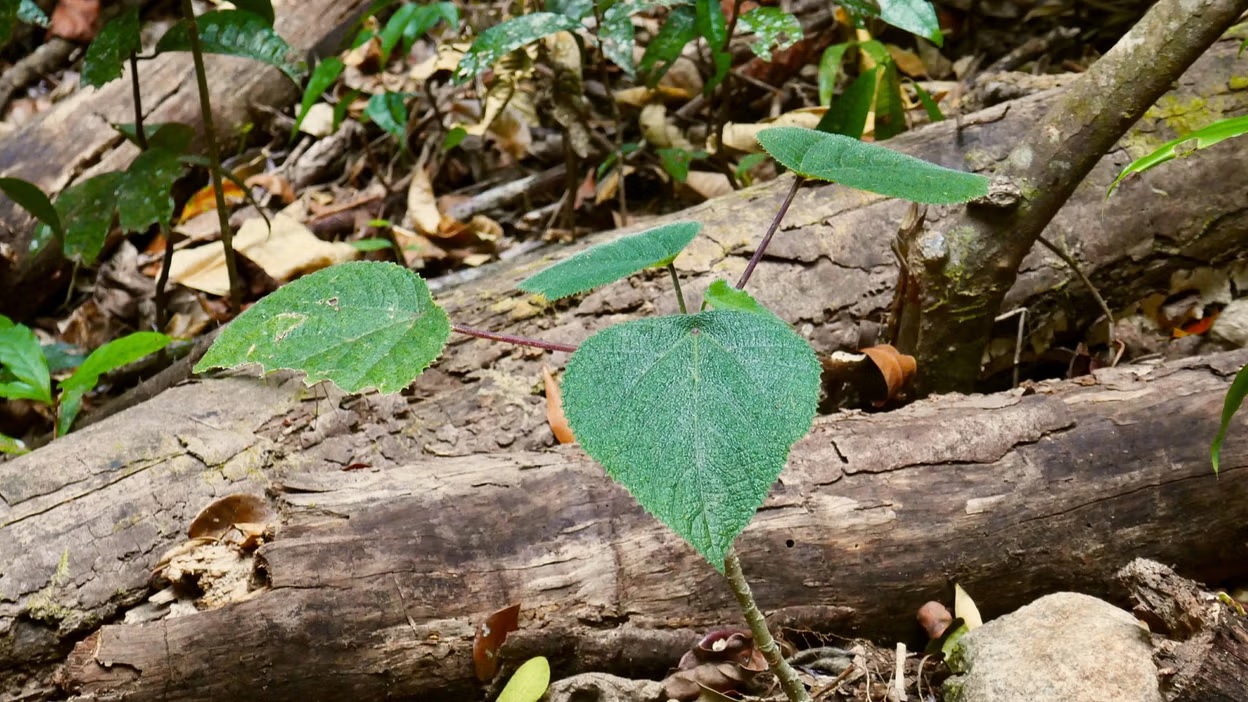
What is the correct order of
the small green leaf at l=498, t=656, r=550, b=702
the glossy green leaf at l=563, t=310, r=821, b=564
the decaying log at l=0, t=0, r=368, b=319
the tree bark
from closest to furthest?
the glossy green leaf at l=563, t=310, r=821, b=564 < the small green leaf at l=498, t=656, r=550, b=702 < the tree bark < the decaying log at l=0, t=0, r=368, b=319

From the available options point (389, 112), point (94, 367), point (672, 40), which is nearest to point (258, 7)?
point (389, 112)

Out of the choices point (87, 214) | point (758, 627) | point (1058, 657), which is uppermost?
point (87, 214)

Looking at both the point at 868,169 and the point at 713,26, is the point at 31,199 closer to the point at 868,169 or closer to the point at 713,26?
the point at 713,26

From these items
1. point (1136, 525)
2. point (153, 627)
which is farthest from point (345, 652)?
point (1136, 525)

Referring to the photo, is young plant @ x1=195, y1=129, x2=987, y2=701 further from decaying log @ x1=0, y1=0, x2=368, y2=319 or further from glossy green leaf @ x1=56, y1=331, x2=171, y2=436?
decaying log @ x1=0, y1=0, x2=368, y2=319

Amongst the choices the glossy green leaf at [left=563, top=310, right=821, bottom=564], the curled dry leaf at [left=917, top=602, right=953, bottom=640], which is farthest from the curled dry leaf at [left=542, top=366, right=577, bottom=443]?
the glossy green leaf at [left=563, top=310, right=821, bottom=564]

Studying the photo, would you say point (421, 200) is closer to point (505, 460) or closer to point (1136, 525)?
point (505, 460)
